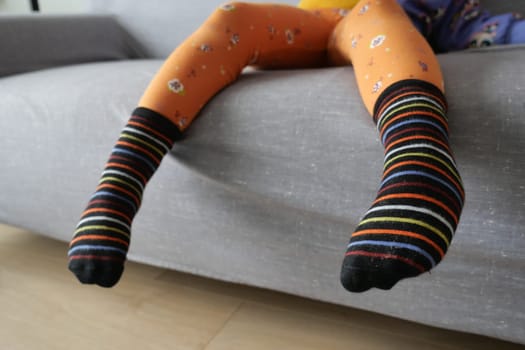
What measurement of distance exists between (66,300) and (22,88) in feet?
1.26

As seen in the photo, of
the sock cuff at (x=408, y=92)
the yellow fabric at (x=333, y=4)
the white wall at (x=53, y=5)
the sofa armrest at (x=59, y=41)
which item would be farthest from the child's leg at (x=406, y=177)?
the white wall at (x=53, y=5)

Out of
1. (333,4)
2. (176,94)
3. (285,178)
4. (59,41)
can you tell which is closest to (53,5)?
(59,41)

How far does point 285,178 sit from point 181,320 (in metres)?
0.30

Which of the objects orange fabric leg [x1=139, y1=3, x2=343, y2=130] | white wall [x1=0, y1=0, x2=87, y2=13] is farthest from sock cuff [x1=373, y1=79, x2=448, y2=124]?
white wall [x1=0, y1=0, x2=87, y2=13]

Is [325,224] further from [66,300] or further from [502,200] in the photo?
[66,300]

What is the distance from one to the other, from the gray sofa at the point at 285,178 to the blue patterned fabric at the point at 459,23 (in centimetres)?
13

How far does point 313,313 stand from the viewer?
706 millimetres

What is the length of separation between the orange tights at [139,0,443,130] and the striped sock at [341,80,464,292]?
78 mm

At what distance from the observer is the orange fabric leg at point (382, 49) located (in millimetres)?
515

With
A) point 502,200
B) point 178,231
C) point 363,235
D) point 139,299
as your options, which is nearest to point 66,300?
point 139,299

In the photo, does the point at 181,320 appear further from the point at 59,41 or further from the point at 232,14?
the point at 59,41

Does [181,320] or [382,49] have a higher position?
[382,49]

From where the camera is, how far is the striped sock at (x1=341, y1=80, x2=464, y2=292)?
39 cm

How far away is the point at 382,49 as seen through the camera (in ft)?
1.84
